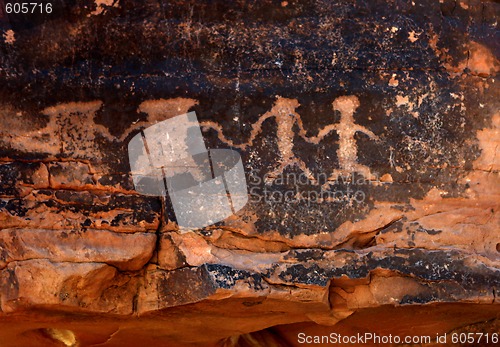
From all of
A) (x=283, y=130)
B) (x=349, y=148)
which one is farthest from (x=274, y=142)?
(x=349, y=148)

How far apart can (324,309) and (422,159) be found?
0.66 m

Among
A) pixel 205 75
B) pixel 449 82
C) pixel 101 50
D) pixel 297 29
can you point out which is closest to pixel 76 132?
pixel 101 50

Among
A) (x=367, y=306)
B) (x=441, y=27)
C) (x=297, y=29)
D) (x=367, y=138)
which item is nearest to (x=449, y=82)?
(x=441, y=27)

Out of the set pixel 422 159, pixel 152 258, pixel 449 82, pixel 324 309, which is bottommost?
pixel 324 309

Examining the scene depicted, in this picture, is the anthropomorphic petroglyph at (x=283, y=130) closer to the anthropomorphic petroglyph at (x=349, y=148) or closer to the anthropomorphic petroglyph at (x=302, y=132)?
the anthropomorphic petroglyph at (x=302, y=132)

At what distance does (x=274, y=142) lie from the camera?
7.29 feet

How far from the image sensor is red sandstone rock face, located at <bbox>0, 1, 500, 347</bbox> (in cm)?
220

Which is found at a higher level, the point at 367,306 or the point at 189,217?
the point at 189,217

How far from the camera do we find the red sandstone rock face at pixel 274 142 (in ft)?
7.22

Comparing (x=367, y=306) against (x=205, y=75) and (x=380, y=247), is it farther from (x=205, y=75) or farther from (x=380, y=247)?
(x=205, y=75)

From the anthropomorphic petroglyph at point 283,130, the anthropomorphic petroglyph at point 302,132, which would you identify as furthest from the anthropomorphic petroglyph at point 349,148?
the anthropomorphic petroglyph at point 283,130

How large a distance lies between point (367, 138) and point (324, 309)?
0.65m

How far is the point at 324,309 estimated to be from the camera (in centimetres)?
225

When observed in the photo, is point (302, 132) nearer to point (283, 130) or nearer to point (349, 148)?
point (283, 130)
